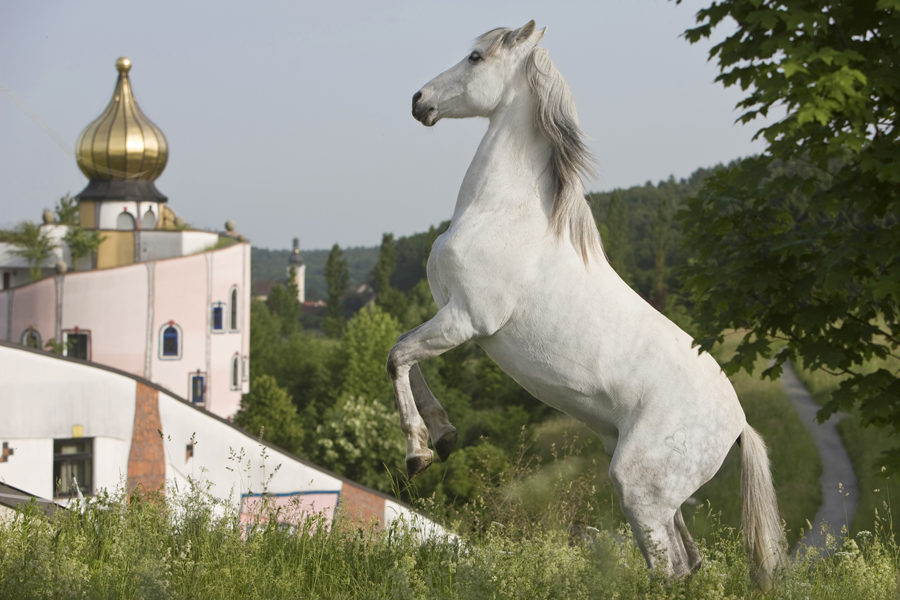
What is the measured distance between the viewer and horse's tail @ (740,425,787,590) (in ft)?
16.8

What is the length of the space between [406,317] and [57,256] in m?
30.2

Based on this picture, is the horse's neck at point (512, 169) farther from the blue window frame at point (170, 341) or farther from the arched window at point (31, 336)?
the blue window frame at point (170, 341)

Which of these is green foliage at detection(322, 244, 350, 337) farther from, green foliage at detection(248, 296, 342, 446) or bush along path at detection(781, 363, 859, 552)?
bush along path at detection(781, 363, 859, 552)

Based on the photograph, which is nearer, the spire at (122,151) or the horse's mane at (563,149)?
the horse's mane at (563,149)

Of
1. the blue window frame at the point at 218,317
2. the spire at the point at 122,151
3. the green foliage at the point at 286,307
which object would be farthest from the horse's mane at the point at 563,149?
the green foliage at the point at 286,307

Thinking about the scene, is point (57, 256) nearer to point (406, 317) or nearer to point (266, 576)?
point (406, 317)

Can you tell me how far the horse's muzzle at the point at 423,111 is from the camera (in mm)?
5168

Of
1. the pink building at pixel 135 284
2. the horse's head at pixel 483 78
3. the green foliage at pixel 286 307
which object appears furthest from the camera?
A: the green foliage at pixel 286 307

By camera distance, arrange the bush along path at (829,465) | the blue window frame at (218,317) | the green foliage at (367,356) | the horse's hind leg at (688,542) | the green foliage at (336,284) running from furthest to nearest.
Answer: the green foliage at (336,284), the green foliage at (367,356), the blue window frame at (218,317), the bush along path at (829,465), the horse's hind leg at (688,542)

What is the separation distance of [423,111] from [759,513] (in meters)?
2.64

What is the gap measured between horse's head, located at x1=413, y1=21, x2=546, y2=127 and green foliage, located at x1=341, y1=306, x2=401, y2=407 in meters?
52.1

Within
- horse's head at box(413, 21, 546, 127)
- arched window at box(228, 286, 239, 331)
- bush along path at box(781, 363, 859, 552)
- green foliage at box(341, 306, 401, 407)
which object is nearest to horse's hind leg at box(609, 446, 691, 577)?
horse's head at box(413, 21, 546, 127)

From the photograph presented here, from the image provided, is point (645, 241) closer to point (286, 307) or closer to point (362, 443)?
point (286, 307)

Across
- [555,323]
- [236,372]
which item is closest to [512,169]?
[555,323]
